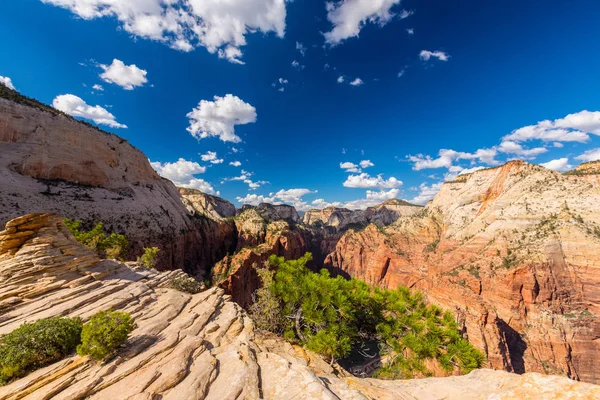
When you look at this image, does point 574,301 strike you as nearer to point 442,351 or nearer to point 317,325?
point 442,351

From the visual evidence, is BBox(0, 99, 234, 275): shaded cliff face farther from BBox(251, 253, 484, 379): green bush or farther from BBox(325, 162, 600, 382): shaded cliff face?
BBox(325, 162, 600, 382): shaded cliff face

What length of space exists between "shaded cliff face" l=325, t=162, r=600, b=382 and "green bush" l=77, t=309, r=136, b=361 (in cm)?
4938

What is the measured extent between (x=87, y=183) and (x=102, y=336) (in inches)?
2088

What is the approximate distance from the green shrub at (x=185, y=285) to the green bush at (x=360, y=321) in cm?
742

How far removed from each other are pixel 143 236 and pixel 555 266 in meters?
80.8

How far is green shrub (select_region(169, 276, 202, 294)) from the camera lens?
677 inches

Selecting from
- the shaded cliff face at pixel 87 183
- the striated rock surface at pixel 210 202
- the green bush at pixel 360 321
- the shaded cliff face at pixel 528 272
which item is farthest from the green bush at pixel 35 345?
the striated rock surface at pixel 210 202

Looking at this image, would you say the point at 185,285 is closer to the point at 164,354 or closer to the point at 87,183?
the point at 164,354

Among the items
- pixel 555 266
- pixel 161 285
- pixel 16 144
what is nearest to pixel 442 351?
pixel 161 285

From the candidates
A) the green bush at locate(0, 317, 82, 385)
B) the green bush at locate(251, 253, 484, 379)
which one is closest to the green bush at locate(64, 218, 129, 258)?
the green bush at locate(0, 317, 82, 385)

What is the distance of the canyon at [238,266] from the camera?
286 inches

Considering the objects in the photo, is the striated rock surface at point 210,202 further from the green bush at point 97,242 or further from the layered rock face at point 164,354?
the layered rock face at point 164,354

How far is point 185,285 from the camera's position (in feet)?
57.3

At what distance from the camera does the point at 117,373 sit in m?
6.89
